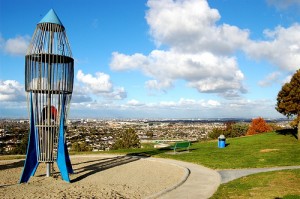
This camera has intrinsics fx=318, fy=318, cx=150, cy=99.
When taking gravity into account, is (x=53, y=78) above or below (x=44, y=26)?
below

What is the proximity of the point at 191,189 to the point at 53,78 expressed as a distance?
767 cm

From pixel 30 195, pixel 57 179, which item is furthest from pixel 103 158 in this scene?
pixel 30 195

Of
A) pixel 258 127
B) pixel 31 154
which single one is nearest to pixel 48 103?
pixel 31 154

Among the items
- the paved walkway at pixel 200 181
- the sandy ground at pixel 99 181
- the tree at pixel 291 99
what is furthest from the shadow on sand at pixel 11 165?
the tree at pixel 291 99

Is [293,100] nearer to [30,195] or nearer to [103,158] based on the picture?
[103,158]

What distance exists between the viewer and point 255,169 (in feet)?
53.8

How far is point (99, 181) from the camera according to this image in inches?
550

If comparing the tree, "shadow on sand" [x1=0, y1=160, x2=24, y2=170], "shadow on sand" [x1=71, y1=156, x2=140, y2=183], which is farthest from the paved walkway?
the tree

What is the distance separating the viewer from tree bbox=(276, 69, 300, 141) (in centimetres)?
2928

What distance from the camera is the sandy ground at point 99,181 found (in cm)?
1168

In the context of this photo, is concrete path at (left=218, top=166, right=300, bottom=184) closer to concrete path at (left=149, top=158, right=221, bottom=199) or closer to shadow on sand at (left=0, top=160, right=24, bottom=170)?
concrete path at (left=149, top=158, right=221, bottom=199)

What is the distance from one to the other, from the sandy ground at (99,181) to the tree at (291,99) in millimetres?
16408

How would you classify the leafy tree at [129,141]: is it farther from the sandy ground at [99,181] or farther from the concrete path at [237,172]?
the concrete path at [237,172]

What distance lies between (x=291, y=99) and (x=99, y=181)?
73.1ft
